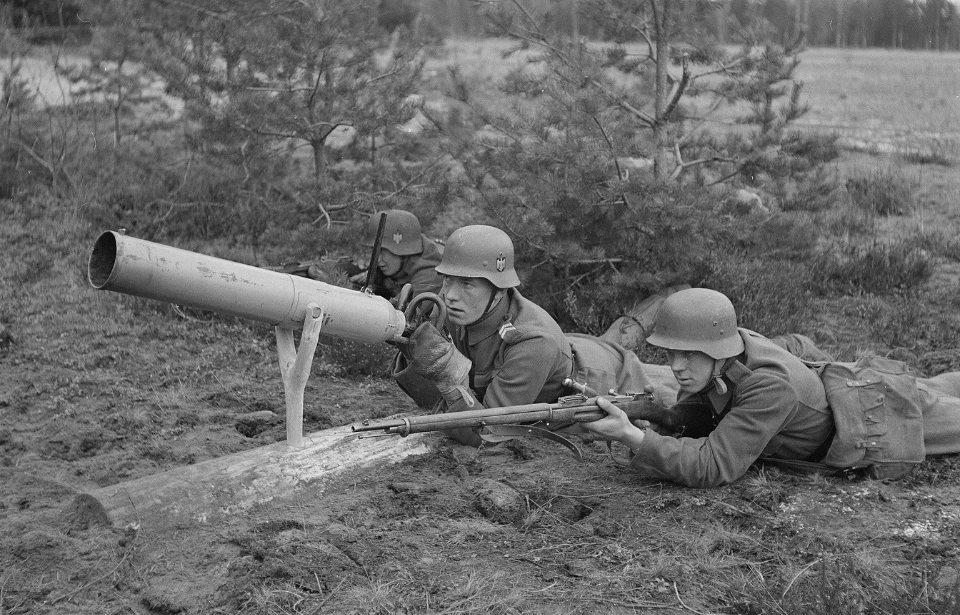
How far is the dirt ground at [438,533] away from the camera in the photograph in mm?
4086

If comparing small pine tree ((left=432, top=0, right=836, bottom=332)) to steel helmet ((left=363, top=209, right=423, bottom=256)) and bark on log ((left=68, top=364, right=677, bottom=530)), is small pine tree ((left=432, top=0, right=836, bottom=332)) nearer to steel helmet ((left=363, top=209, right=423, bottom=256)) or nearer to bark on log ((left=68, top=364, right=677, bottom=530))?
steel helmet ((left=363, top=209, right=423, bottom=256))

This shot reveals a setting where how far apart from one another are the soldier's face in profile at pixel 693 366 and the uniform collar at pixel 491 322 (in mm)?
1069

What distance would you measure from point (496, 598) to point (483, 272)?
205cm

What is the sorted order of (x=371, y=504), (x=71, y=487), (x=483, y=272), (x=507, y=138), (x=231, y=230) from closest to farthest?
(x=371, y=504) < (x=71, y=487) < (x=483, y=272) < (x=507, y=138) < (x=231, y=230)

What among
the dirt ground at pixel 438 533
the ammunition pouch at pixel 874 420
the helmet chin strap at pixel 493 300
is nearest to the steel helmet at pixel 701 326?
the ammunition pouch at pixel 874 420

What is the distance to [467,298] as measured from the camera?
18.5 feet

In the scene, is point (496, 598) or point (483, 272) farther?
point (483, 272)

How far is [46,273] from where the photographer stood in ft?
30.6

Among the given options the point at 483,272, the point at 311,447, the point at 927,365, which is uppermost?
the point at 483,272

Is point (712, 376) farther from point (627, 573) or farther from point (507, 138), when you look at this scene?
point (507, 138)

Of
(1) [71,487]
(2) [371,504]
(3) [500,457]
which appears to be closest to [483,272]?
(3) [500,457]

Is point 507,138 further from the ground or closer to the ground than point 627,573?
further from the ground

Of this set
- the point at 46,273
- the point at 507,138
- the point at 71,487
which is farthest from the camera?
the point at 46,273

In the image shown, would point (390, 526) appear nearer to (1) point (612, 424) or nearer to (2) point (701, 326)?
(1) point (612, 424)
